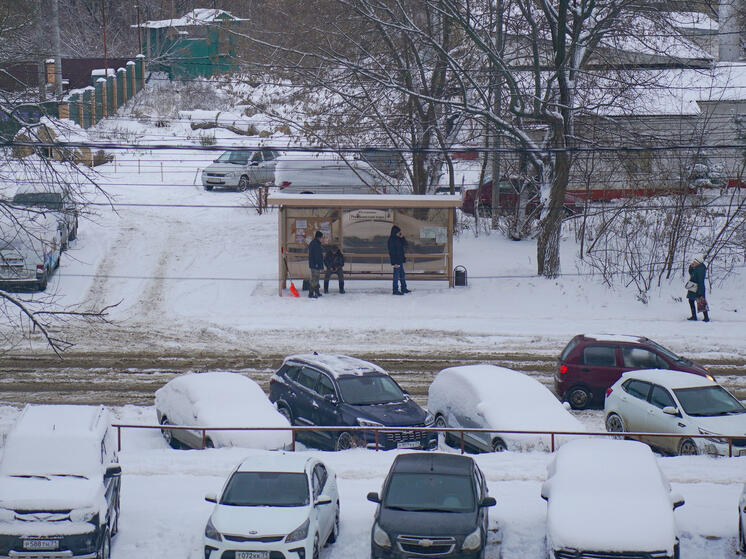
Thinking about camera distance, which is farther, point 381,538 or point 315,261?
point 315,261

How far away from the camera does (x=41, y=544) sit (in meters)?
10.1

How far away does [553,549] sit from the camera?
9.83 meters

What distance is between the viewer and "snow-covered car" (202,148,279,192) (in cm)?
3794

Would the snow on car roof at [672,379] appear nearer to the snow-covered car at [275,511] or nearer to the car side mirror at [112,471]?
the snow-covered car at [275,511]

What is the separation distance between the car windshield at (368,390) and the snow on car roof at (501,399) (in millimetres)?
865

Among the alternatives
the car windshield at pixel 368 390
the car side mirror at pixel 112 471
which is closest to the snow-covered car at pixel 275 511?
the car side mirror at pixel 112 471

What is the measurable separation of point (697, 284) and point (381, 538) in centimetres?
1741

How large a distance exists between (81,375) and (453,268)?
515 inches

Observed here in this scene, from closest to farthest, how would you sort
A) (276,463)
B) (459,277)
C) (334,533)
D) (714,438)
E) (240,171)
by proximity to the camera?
(276,463) < (334,533) < (714,438) < (459,277) < (240,171)

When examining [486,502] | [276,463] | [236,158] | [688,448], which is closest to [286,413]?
[276,463]

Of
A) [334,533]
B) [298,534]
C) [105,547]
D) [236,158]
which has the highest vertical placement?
[236,158]

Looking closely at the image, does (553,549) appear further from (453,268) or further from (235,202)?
(235,202)

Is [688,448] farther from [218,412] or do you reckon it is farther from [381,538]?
[218,412]

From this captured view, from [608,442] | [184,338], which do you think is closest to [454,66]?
[184,338]
